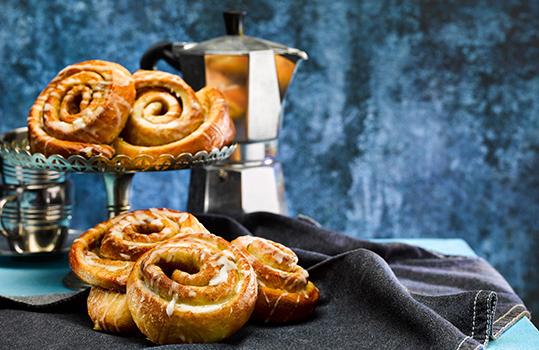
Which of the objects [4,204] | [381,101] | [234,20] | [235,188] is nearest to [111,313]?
[4,204]

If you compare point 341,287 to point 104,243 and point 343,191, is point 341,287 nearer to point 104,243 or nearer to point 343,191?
point 104,243

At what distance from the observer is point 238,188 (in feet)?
3.94

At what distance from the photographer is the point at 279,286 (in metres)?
0.75

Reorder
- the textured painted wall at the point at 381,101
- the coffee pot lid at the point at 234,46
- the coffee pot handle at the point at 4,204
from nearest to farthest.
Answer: the coffee pot handle at the point at 4,204
the coffee pot lid at the point at 234,46
the textured painted wall at the point at 381,101

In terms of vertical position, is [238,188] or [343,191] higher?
[238,188]

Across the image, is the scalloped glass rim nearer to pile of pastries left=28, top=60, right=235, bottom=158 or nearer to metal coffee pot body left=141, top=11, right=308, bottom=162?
pile of pastries left=28, top=60, right=235, bottom=158

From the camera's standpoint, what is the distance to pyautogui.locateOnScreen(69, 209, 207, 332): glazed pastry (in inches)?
28.0

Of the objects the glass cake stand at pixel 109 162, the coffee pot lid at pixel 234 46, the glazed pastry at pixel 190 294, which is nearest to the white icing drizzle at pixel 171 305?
the glazed pastry at pixel 190 294

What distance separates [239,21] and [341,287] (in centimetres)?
58

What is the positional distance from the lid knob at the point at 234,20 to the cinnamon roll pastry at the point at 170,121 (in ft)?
0.93

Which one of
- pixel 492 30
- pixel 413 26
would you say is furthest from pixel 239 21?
pixel 492 30

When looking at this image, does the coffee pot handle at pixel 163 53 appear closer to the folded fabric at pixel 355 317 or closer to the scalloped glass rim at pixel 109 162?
the scalloped glass rim at pixel 109 162

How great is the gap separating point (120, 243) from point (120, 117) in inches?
7.5

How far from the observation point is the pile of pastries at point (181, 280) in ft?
2.13
